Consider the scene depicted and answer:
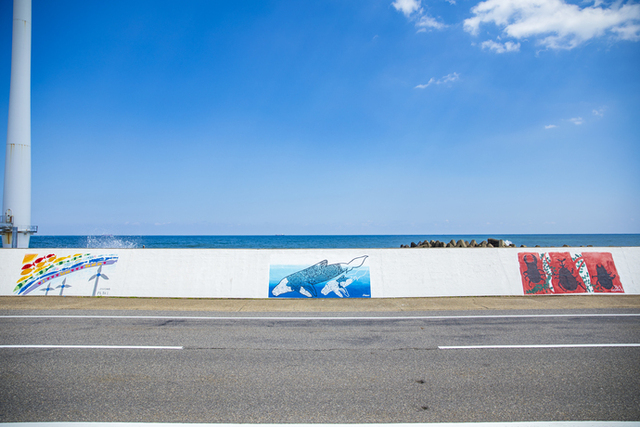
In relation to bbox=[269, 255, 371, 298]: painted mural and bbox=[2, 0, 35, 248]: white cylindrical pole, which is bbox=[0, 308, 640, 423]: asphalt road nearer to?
bbox=[269, 255, 371, 298]: painted mural

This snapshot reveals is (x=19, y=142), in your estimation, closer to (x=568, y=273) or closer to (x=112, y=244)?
(x=568, y=273)

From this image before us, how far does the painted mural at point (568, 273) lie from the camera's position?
12703 mm

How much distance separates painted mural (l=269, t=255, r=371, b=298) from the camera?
12578mm

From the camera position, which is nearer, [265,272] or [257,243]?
[265,272]

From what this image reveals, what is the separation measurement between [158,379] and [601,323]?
10403 millimetres

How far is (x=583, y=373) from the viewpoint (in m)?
5.23

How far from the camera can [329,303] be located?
38.3 feet

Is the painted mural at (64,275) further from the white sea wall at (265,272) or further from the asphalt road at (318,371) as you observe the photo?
the asphalt road at (318,371)

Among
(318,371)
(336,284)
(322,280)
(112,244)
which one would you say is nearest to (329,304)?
(336,284)

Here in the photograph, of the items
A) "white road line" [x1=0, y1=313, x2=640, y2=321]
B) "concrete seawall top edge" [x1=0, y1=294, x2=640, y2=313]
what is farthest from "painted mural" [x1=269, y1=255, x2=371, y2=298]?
"white road line" [x1=0, y1=313, x2=640, y2=321]

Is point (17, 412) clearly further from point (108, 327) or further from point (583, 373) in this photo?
point (583, 373)

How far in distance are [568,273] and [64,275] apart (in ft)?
65.1

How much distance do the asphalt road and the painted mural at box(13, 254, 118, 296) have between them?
4.12 m

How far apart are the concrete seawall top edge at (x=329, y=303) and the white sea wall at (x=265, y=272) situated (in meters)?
0.44
